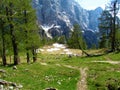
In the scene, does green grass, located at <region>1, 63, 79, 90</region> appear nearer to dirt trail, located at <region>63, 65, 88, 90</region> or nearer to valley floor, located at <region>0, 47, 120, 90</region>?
valley floor, located at <region>0, 47, 120, 90</region>

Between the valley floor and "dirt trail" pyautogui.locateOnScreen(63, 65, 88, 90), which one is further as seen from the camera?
"dirt trail" pyautogui.locateOnScreen(63, 65, 88, 90)

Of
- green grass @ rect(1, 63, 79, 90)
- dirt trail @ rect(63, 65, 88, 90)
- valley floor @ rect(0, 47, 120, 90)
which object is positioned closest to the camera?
green grass @ rect(1, 63, 79, 90)

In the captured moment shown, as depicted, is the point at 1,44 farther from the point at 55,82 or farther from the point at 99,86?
the point at 99,86

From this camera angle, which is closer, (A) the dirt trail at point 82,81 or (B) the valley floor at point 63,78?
(B) the valley floor at point 63,78

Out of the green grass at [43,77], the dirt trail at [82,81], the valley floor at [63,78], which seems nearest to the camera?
the green grass at [43,77]

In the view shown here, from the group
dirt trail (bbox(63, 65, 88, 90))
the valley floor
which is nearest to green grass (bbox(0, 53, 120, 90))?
the valley floor

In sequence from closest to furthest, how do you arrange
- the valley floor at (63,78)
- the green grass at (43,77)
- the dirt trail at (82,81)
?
1. the green grass at (43,77)
2. the valley floor at (63,78)
3. the dirt trail at (82,81)

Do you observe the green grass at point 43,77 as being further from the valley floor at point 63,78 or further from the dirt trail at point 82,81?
the dirt trail at point 82,81

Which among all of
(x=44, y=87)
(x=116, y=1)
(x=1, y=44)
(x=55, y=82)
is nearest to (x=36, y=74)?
(x=55, y=82)

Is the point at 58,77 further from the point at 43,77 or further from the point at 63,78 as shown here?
the point at 43,77

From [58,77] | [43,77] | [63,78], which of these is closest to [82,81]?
[63,78]

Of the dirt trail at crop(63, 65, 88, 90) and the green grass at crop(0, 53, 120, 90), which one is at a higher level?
the green grass at crop(0, 53, 120, 90)

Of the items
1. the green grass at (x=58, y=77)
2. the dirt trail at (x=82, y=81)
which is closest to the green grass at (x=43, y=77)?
the green grass at (x=58, y=77)

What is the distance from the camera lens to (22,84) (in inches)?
1212
